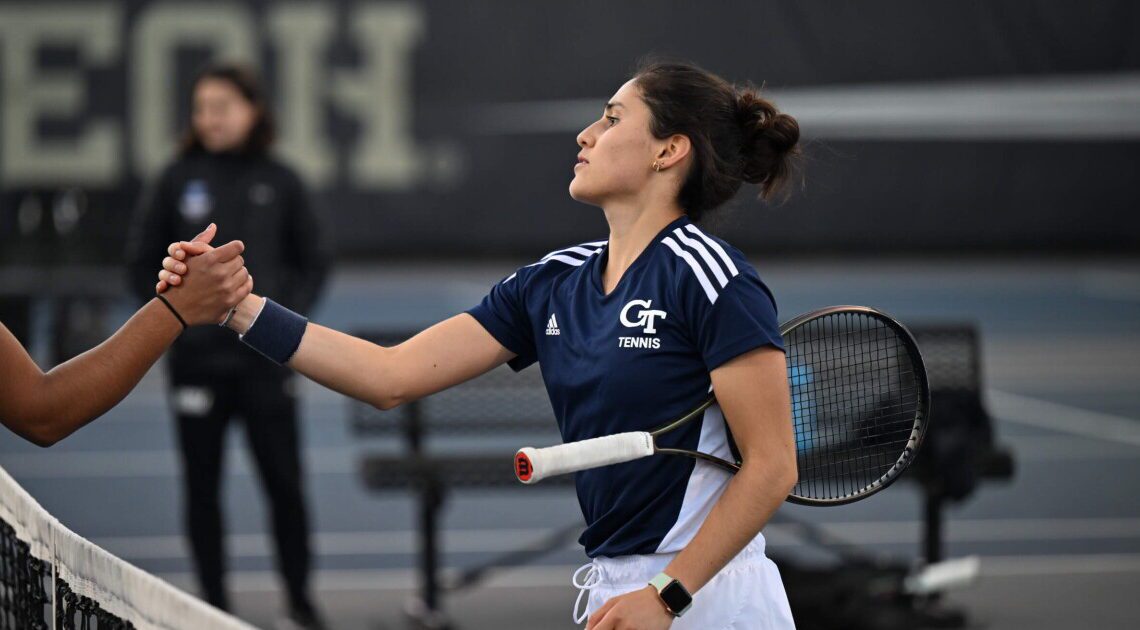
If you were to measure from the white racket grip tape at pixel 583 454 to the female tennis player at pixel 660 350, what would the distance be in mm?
101

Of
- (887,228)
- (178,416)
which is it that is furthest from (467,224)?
(178,416)

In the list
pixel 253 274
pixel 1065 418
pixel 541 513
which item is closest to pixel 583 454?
pixel 253 274

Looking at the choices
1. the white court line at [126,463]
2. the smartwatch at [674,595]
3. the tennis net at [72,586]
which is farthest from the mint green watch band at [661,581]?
the white court line at [126,463]

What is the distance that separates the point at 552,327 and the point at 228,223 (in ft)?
10.3

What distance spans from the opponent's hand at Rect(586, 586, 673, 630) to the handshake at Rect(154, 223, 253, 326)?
95 centimetres

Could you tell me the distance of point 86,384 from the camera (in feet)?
9.23

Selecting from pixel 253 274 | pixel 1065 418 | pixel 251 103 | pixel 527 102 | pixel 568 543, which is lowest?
pixel 568 543

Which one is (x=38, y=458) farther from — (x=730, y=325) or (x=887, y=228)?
(x=887, y=228)

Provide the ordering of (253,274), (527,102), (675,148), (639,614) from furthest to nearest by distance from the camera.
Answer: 1. (527,102)
2. (253,274)
3. (675,148)
4. (639,614)

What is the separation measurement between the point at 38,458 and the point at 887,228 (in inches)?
467

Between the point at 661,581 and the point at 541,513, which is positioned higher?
the point at 661,581

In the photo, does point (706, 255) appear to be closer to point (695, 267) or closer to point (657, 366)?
point (695, 267)

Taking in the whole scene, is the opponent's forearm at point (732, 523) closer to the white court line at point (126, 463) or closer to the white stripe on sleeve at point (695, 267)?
the white stripe on sleeve at point (695, 267)

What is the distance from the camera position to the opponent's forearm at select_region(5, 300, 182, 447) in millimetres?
2809
